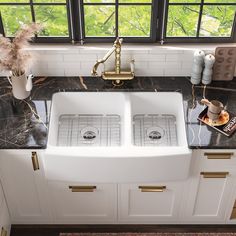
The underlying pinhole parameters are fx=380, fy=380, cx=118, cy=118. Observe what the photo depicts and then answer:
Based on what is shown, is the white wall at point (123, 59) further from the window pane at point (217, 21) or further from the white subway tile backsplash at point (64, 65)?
the window pane at point (217, 21)

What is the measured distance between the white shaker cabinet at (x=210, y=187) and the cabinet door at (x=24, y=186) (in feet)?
3.31

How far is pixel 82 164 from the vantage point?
7.71 feet

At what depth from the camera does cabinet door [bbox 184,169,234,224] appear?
2545mm

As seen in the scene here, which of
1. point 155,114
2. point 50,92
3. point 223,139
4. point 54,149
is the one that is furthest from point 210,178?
point 50,92

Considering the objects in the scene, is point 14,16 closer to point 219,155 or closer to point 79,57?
point 79,57

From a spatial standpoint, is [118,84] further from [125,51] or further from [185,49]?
[185,49]

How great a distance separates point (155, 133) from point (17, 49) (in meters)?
1.09

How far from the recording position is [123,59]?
276cm

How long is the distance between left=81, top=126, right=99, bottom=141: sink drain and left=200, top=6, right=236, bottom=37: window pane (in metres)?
1.06

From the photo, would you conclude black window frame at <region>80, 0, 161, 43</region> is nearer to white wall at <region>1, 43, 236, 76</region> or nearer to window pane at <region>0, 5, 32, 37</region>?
white wall at <region>1, 43, 236, 76</region>

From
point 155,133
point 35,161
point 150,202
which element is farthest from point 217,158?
point 35,161

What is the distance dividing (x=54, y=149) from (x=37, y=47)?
2.76ft

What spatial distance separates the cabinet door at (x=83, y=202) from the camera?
2582mm

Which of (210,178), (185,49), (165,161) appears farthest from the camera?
(185,49)
